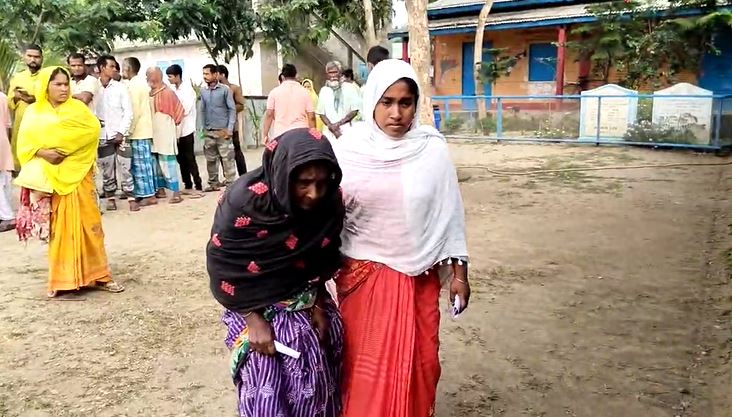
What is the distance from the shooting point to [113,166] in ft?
25.1

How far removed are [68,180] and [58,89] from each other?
57 cm

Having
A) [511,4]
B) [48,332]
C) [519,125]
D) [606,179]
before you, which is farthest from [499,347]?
[511,4]

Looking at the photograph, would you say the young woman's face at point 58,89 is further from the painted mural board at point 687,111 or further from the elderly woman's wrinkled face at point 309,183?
the painted mural board at point 687,111

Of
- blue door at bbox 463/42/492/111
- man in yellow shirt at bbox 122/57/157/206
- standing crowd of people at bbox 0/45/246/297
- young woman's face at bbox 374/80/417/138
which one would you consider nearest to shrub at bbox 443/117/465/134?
blue door at bbox 463/42/492/111

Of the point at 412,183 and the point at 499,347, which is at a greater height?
the point at 412,183

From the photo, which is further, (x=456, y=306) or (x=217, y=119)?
(x=217, y=119)

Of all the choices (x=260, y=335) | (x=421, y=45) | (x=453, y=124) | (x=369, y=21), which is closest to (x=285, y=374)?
(x=260, y=335)

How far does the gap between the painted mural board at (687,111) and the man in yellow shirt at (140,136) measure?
327 inches

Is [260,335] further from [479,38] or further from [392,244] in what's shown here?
[479,38]

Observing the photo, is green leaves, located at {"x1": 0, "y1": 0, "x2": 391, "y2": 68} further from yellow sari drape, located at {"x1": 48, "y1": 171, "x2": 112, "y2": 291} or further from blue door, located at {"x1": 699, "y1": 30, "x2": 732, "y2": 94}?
blue door, located at {"x1": 699, "y1": 30, "x2": 732, "y2": 94}

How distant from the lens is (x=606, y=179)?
29.2 ft

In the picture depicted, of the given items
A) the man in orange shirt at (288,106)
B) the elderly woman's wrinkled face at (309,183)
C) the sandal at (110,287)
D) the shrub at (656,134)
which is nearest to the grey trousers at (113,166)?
the man in orange shirt at (288,106)

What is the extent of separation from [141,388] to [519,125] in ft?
36.2

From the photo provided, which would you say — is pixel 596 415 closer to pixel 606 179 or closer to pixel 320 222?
pixel 320 222
